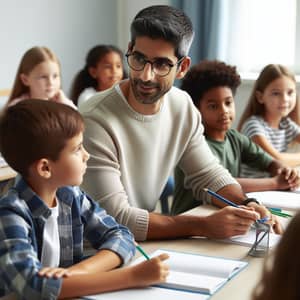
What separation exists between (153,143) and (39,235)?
2.42 ft

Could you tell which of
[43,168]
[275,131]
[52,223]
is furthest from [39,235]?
[275,131]

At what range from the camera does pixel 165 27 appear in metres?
2.05

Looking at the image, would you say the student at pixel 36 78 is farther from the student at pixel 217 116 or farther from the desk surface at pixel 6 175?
the student at pixel 217 116

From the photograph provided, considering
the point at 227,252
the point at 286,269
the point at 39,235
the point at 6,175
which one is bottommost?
the point at 6,175

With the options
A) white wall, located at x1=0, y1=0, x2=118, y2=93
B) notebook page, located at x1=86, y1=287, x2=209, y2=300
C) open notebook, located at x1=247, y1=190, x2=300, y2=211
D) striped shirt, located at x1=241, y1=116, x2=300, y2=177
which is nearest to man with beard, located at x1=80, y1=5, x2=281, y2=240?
open notebook, located at x1=247, y1=190, x2=300, y2=211

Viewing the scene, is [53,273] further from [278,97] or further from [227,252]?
[278,97]

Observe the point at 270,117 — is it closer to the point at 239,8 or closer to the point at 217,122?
A: the point at 217,122

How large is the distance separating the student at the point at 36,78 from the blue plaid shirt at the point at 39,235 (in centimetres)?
242

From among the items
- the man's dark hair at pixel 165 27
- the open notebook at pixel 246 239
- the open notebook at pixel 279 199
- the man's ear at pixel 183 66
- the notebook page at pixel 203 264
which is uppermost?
the man's dark hair at pixel 165 27

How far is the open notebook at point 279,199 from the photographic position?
2.33m

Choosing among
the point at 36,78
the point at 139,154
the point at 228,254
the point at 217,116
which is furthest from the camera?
the point at 36,78

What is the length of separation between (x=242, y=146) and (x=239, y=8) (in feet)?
7.53

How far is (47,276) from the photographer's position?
56.2 inches

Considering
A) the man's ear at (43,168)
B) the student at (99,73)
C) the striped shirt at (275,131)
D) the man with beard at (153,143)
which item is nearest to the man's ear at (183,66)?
the man with beard at (153,143)
